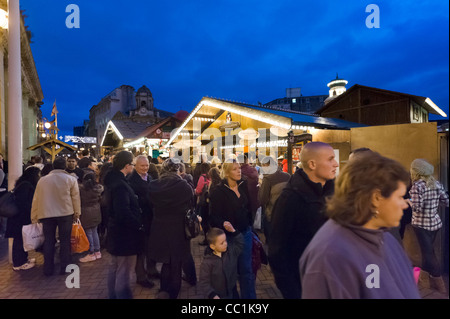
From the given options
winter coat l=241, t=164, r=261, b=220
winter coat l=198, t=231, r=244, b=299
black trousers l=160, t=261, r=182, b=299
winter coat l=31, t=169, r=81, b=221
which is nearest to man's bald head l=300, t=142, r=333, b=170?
winter coat l=198, t=231, r=244, b=299

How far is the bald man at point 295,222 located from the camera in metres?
2.13

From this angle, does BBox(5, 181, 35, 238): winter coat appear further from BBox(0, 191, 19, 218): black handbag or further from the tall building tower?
the tall building tower

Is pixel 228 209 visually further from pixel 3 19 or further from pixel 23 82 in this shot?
pixel 23 82

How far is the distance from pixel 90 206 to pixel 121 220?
2.28m

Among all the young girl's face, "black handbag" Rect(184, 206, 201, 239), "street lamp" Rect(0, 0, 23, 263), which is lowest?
the young girl's face

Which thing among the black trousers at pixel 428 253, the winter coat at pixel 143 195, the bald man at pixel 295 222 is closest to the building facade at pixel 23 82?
the winter coat at pixel 143 195

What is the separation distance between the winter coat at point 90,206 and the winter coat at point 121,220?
6.65 feet

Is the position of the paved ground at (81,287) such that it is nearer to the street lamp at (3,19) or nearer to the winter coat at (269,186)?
the winter coat at (269,186)

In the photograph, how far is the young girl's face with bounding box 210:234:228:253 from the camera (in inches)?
130

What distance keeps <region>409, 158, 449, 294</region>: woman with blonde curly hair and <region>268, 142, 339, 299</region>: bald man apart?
2.58 metres

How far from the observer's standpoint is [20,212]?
190 inches

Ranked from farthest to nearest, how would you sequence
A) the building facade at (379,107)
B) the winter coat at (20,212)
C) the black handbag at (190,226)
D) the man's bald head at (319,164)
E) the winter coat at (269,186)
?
the building facade at (379,107)
the winter coat at (269,186)
the winter coat at (20,212)
the black handbag at (190,226)
the man's bald head at (319,164)
